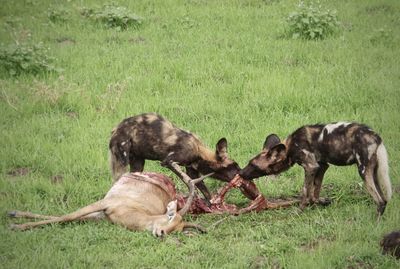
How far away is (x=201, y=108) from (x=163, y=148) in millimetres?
2415

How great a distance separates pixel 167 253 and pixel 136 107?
438 cm

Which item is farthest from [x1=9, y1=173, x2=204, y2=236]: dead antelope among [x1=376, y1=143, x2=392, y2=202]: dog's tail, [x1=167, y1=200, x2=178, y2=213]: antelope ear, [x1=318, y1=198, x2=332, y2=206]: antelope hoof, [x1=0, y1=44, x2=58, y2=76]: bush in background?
[x1=0, y1=44, x2=58, y2=76]: bush in background

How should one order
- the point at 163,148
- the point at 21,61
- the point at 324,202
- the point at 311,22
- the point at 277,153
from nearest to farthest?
the point at 324,202 → the point at 277,153 → the point at 163,148 → the point at 21,61 → the point at 311,22

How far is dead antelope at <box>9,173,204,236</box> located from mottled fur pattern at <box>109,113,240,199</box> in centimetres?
72

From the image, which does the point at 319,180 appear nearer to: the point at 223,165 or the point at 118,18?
the point at 223,165

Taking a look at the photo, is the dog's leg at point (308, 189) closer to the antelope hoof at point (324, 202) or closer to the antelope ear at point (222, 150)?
the antelope hoof at point (324, 202)

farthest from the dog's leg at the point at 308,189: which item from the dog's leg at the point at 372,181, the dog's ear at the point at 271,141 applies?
the dog's leg at the point at 372,181

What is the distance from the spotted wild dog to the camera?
806 cm

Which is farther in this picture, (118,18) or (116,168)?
(118,18)

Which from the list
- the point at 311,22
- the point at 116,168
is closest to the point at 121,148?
the point at 116,168

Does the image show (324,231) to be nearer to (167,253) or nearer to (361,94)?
(167,253)

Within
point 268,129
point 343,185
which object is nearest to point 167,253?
point 343,185

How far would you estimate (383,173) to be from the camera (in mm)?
7152

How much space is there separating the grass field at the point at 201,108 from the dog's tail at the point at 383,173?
8.7 inches
